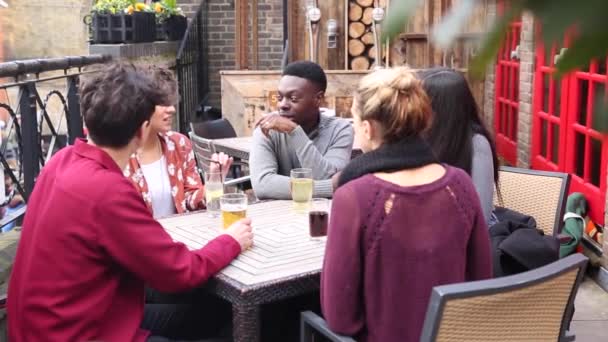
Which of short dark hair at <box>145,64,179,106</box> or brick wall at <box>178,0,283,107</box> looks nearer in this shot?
short dark hair at <box>145,64,179,106</box>

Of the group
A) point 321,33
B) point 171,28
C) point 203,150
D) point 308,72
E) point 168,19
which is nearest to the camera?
point 308,72

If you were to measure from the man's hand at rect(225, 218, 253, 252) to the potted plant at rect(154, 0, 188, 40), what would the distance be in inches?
248

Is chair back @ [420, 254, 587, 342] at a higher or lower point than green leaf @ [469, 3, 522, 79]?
lower

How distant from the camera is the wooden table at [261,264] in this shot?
2.07 m

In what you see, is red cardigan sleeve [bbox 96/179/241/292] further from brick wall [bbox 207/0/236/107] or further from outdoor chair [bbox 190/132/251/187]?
brick wall [bbox 207/0/236/107]

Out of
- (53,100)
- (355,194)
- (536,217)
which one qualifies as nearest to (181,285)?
(355,194)

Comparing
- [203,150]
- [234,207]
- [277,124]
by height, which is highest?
[277,124]

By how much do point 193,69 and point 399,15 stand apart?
9923 millimetres

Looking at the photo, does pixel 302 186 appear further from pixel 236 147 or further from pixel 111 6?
pixel 111 6

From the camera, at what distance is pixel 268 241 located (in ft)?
8.12

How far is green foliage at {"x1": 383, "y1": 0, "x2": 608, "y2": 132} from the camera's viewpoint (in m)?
0.38

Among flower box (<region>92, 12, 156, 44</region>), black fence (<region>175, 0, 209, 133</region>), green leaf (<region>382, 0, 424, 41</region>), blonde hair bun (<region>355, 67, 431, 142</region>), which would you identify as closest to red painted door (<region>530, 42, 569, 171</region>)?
blonde hair bun (<region>355, 67, 431, 142</region>)

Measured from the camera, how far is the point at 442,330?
1729 millimetres

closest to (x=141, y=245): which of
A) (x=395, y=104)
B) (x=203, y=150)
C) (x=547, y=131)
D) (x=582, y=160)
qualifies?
(x=395, y=104)
